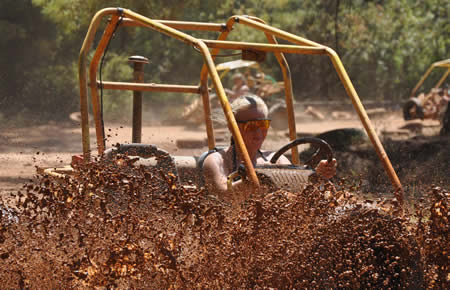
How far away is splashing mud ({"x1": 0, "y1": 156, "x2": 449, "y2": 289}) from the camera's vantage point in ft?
9.36

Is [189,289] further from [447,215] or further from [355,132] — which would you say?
[355,132]

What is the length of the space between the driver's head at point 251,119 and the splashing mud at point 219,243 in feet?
3.21

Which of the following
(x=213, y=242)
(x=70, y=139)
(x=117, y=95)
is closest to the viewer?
Result: (x=213, y=242)

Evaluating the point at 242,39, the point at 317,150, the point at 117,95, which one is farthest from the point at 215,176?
the point at 242,39

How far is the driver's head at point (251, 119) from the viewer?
13.2 ft

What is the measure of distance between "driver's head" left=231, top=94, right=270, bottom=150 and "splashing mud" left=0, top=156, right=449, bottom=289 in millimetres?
979

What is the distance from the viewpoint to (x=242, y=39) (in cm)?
2470

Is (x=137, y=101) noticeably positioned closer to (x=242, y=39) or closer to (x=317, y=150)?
(x=317, y=150)

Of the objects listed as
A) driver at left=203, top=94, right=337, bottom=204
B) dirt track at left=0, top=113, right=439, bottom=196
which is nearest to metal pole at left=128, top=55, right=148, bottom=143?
driver at left=203, top=94, right=337, bottom=204

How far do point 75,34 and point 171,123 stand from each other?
157 inches

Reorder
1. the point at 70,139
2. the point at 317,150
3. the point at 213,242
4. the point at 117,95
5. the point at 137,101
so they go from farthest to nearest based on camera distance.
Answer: the point at 117,95, the point at 70,139, the point at 137,101, the point at 317,150, the point at 213,242

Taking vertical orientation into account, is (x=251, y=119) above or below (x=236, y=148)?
above

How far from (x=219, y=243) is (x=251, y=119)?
4.20 feet

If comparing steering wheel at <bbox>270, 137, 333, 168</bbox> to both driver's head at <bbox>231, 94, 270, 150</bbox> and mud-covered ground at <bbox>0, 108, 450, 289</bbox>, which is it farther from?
mud-covered ground at <bbox>0, 108, 450, 289</bbox>
